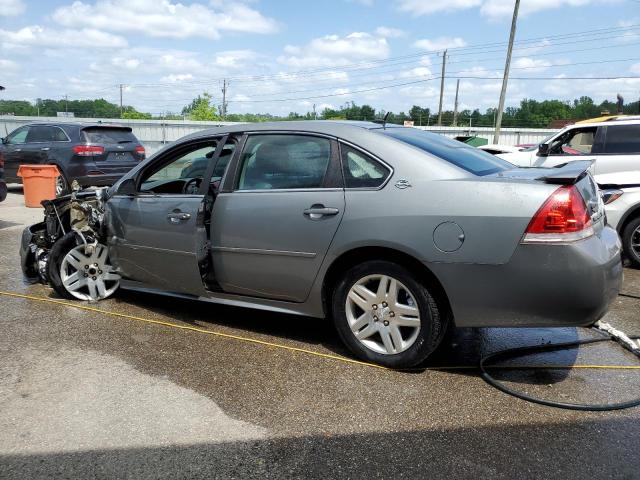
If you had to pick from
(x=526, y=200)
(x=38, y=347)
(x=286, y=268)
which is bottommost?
(x=38, y=347)

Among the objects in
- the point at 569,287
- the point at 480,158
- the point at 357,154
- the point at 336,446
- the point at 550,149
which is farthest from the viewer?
the point at 550,149

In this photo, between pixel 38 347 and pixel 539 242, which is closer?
pixel 539 242

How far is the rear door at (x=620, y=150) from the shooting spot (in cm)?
868

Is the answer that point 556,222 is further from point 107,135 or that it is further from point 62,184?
point 62,184

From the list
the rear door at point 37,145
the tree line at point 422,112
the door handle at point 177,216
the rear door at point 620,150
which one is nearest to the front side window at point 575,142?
the rear door at point 620,150

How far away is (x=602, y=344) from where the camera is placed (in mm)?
4156

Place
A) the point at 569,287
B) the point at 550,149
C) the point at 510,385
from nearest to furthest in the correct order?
1. the point at 569,287
2. the point at 510,385
3. the point at 550,149

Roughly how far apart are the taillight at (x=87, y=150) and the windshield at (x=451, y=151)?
9.41m

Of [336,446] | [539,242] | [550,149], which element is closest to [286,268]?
[336,446]

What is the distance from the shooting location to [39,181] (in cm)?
1156

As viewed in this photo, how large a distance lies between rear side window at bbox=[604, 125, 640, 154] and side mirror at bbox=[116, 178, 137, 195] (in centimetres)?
745

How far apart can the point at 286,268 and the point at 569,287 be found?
1.79m

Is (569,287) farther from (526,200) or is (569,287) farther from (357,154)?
(357,154)

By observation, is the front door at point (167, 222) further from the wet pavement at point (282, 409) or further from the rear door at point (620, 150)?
the rear door at point (620, 150)
